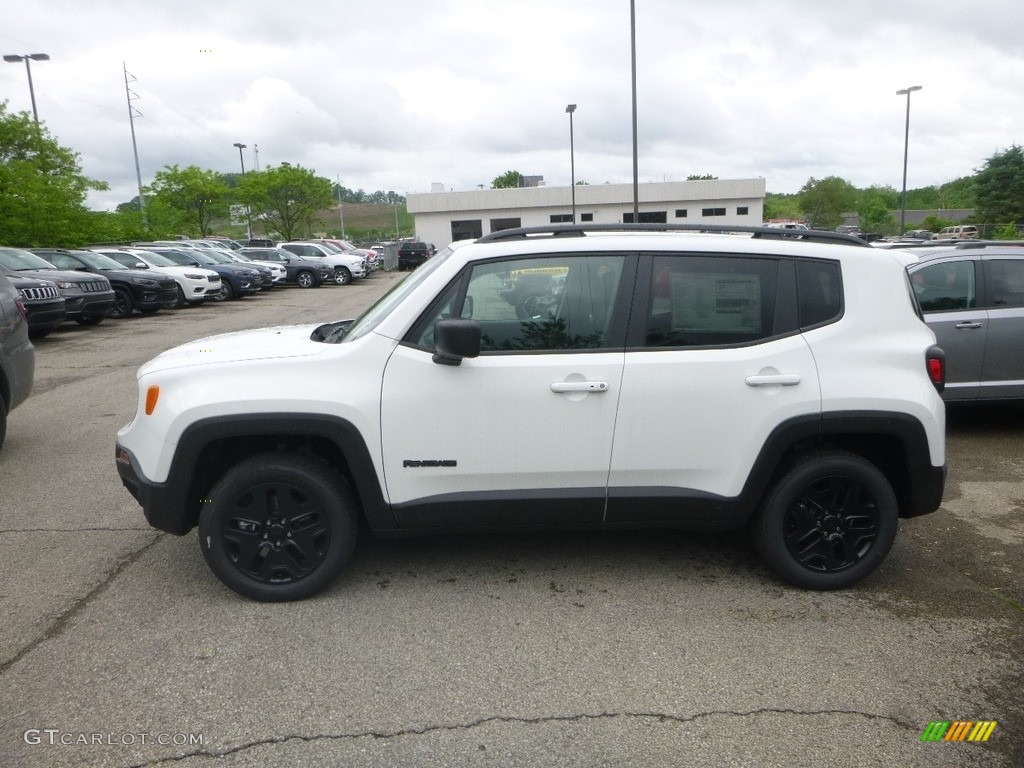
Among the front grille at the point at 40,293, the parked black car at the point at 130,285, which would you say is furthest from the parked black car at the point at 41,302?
the parked black car at the point at 130,285

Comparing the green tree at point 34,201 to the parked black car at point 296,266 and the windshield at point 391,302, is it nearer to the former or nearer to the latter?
the parked black car at point 296,266

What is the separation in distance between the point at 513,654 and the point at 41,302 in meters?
13.3

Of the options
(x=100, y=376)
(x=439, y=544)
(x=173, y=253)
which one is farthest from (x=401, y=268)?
(x=439, y=544)

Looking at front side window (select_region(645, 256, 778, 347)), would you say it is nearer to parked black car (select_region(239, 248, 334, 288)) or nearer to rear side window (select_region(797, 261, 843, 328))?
rear side window (select_region(797, 261, 843, 328))

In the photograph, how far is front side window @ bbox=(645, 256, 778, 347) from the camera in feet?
13.3

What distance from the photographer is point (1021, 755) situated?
291 cm

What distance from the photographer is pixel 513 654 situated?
359cm

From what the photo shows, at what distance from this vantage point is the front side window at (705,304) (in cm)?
405

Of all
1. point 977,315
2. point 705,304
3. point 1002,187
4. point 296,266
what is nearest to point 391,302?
point 705,304

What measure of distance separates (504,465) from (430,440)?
370mm

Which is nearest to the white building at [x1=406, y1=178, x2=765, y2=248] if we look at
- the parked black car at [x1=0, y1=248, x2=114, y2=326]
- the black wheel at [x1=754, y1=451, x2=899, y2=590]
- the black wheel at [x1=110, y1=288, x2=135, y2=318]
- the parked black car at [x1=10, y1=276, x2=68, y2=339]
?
the black wheel at [x1=110, y1=288, x2=135, y2=318]

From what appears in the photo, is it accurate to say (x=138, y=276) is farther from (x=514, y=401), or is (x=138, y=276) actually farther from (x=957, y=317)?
(x=514, y=401)

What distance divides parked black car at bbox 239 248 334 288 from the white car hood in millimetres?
29314

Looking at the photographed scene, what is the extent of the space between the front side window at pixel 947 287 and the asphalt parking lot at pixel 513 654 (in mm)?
2567
